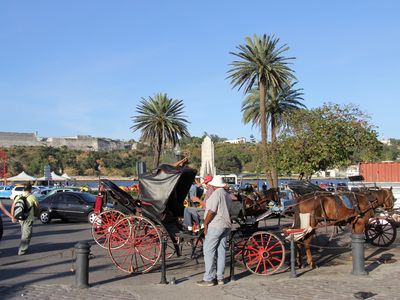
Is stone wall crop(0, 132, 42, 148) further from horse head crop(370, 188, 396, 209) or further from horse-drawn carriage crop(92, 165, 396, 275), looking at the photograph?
horse head crop(370, 188, 396, 209)

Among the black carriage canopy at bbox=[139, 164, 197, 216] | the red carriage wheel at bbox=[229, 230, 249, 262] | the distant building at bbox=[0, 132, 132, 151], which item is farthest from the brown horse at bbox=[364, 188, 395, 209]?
the distant building at bbox=[0, 132, 132, 151]

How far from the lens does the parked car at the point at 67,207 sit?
22.7m

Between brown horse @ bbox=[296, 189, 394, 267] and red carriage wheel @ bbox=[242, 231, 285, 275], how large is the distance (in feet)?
3.44

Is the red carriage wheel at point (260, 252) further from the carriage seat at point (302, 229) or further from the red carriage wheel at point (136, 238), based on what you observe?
the red carriage wheel at point (136, 238)

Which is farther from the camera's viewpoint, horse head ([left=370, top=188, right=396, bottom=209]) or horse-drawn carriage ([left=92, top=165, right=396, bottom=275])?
horse head ([left=370, top=188, right=396, bottom=209])

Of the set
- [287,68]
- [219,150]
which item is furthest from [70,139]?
[287,68]

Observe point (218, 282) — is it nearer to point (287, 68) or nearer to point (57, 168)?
point (287, 68)

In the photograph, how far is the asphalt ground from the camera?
27.0ft

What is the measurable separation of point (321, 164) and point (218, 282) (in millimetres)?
23058

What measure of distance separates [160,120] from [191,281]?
3658 cm

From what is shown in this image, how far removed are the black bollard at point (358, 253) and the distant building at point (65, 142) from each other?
162563mm

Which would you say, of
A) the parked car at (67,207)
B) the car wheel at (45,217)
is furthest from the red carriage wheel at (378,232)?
the car wheel at (45,217)

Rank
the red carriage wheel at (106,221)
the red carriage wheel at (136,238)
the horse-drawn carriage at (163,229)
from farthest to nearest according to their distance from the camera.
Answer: the red carriage wheel at (106,221), the red carriage wheel at (136,238), the horse-drawn carriage at (163,229)

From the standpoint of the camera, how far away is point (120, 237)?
34.9 feet
